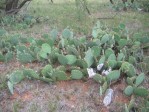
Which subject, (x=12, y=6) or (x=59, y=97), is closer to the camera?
(x=59, y=97)

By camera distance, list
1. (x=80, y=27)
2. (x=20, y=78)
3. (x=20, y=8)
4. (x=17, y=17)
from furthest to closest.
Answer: (x=20, y=8) → (x=17, y=17) → (x=80, y=27) → (x=20, y=78)

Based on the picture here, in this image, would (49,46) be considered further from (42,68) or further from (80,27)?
(80,27)

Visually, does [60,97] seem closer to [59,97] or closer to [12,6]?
[59,97]

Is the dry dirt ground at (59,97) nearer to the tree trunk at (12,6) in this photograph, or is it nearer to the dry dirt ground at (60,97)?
the dry dirt ground at (60,97)

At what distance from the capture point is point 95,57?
16.7 ft

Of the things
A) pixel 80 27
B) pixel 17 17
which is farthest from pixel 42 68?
pixel 17 17

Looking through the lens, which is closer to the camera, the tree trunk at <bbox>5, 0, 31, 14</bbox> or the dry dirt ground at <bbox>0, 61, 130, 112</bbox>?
the dry dirt ground at <bbox>0, 61, 130, 112</bbox>

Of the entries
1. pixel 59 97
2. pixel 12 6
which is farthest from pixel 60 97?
pixel 12 6

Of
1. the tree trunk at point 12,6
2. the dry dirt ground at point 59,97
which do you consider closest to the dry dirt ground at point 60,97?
the dry dirt ground at point 59,97

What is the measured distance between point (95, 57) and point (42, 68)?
28.2 inches

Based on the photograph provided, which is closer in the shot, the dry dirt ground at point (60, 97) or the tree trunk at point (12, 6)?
the dry dirt ground at point (60, 97)

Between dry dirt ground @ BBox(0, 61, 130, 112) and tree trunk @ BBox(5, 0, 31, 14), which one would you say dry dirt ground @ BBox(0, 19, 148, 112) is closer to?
dry dirt ground @ BBox(0, 61, 130, 112)

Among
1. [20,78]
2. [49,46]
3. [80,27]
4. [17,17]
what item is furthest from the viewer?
[17,17]

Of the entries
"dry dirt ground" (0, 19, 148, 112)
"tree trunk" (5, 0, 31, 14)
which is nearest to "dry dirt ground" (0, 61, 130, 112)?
"dry dirt ground" (0, 19, 148, 112)
